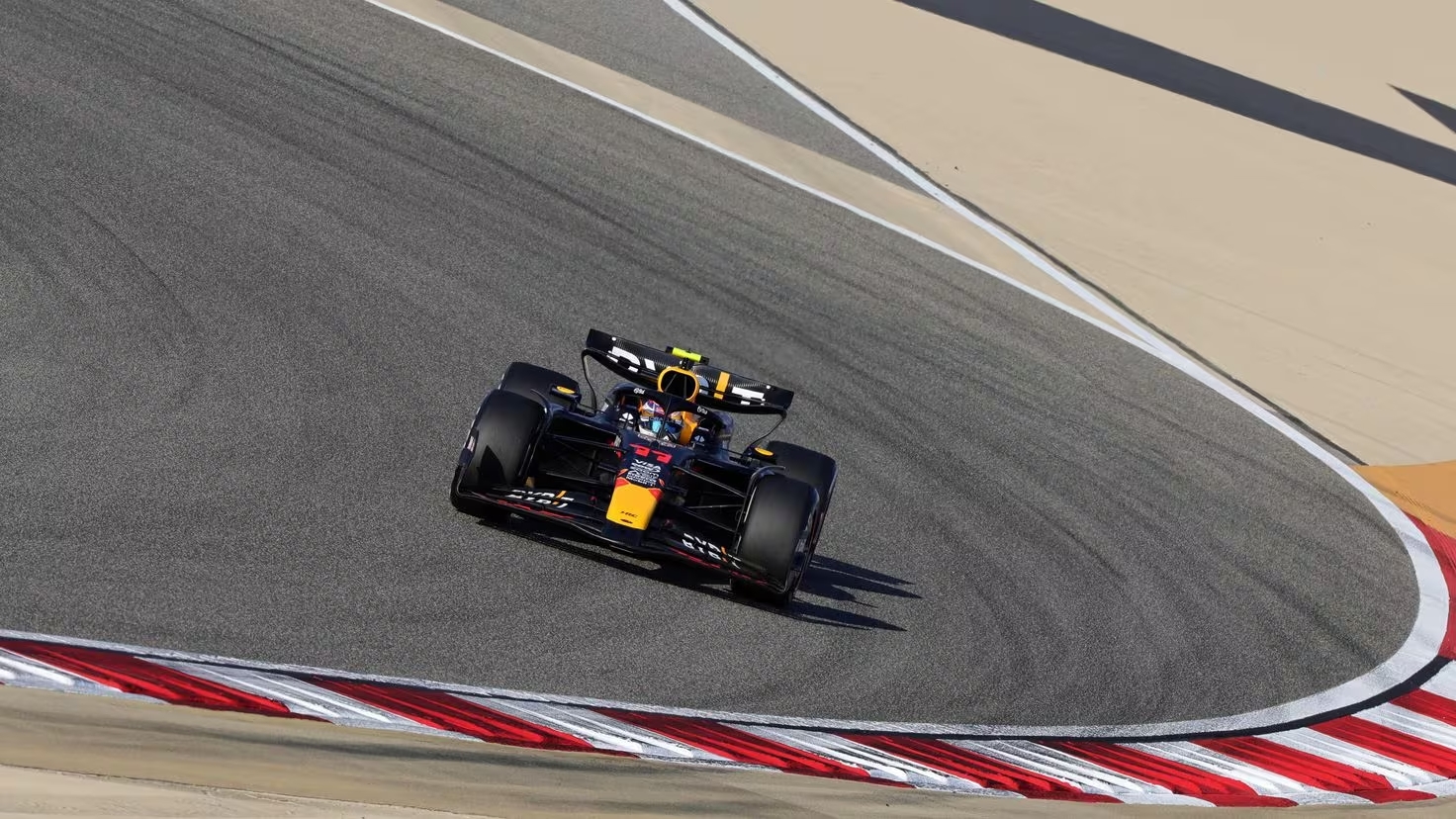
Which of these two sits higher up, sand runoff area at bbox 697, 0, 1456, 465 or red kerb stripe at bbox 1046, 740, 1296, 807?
sand runoff area at bbox 697, 0, 1456, 465

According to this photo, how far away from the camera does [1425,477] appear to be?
14.7 meters

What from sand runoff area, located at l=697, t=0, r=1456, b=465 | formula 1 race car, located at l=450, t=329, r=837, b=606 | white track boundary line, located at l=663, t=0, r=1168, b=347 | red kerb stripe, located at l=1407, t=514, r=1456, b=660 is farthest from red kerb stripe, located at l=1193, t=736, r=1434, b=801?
white track boundary line, located at l=663, t=0, r=1168, b=347

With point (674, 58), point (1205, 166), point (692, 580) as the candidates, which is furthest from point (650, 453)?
point (1205, 166)

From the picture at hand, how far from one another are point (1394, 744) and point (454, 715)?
5.78 meters

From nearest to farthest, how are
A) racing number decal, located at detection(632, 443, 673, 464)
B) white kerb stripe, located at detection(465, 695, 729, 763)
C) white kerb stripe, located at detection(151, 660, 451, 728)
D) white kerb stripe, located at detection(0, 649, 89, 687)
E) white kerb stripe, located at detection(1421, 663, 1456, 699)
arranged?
white kerb stripe, located at detection(0, 649, 89, 687) < white kerb stripe, located at detection(151, 660, 451, 728) < white kerb stripe, located at detection(465, 695, 729, 763) < racing number decal, located at detection(632, 443, 673, 464) < white kerb stripe, located at detection(1421, 663, 1456, 699)

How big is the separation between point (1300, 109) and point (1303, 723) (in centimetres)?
1506

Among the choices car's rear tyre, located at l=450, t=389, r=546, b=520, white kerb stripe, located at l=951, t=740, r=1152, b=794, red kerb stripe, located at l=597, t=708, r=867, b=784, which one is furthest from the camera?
car's rear tyre, located at l=450, t=389, r=546, b=520

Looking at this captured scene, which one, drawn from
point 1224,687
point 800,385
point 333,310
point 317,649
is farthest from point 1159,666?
point 333,310

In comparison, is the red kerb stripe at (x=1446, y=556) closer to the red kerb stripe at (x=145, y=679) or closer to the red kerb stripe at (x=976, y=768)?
the red kerb stripe at (x=976, y=768)

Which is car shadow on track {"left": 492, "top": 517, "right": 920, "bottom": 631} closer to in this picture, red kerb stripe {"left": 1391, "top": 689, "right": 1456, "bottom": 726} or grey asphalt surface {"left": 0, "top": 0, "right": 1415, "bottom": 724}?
grey asphalt surface {"left": 0, "top": 0, "right": 1415, "bottom": 724}

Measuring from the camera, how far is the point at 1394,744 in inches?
389

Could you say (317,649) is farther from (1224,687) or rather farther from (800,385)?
(800,385)

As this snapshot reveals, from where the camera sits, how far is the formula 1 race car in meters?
8.79

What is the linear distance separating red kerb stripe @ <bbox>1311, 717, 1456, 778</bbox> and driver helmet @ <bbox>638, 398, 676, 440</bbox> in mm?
4051
